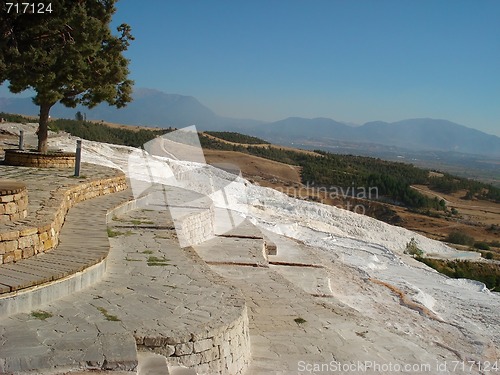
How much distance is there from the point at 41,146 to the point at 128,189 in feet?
→ 8.01

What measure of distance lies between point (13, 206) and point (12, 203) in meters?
0.04

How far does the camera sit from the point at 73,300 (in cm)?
487

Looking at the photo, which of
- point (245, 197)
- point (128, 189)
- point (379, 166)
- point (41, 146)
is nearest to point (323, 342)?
point (128, 189)

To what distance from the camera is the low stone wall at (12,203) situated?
5.66 m

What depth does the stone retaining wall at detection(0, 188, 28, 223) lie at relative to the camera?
18.5 ft

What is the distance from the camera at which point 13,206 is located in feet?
19.0

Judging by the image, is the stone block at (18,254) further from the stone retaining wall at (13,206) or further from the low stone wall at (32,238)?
the stone retaining wall at (13,206)

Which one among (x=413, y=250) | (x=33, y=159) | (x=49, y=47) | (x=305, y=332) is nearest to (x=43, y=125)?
(x=33, y=159)

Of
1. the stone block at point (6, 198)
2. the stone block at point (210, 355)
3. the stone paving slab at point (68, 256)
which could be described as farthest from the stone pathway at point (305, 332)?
the stone block at point (6, 198)

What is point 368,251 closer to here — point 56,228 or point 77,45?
point 77,45

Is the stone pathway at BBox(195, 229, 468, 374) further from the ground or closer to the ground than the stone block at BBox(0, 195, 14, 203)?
closer to the ground

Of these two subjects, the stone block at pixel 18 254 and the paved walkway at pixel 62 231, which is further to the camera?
the stone block at pixel 18 254

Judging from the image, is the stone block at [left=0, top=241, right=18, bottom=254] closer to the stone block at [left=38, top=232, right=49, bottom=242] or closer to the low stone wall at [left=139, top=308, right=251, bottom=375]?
the stone block at [left=38, top=232, right=49, bottom=242]

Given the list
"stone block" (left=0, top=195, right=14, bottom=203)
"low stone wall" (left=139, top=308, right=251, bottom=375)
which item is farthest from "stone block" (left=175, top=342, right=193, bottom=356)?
"stone block" (left=0, top=195, right=14, bottom=203)
